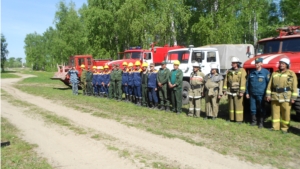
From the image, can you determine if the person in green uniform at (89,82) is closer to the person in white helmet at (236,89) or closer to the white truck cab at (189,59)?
the white truck cab at (189,59)

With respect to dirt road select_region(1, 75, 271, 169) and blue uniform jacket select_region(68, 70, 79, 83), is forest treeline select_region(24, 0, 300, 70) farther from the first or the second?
dirt road select_region(1, 75, 271, 169)

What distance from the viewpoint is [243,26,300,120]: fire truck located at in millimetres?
7809

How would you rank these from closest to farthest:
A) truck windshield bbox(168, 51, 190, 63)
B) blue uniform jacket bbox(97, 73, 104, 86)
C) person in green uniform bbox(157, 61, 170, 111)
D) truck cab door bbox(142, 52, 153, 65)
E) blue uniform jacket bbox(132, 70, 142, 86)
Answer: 1. person in green uniform bbox(157, 61, 170, 111)
2. blue uniform jacket bbox(132, 70, 142, 86)
3. truck windshield bbox(168, 51, 190, 63)
4. blue uniform jacket bbox(97, 73, 104, 86)
5. truck cab door bbox(142, 52, 153, 65)

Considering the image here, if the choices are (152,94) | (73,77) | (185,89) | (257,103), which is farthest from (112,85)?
(257,103)

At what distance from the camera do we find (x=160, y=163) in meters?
4.96

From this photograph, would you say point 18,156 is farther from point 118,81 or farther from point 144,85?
point 118,81

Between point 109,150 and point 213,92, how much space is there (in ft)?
12.6

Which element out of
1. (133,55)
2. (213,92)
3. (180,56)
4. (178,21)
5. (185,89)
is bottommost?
(185,89)

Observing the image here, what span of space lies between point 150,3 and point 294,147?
23479 mm

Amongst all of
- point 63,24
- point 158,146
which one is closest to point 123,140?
point 158,146

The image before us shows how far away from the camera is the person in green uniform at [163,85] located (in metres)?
9.76

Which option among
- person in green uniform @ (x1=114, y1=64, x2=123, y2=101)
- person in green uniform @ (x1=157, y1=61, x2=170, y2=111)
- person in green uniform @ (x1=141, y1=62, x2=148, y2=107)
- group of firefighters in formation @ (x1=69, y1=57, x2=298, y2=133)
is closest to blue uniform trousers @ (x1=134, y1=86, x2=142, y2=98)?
group of firefighters in formation @ (x1=69, y1=57, x2=298, y2=133)

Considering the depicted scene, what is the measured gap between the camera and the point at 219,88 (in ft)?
27.2

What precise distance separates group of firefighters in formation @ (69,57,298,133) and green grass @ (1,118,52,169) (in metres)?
4.84
